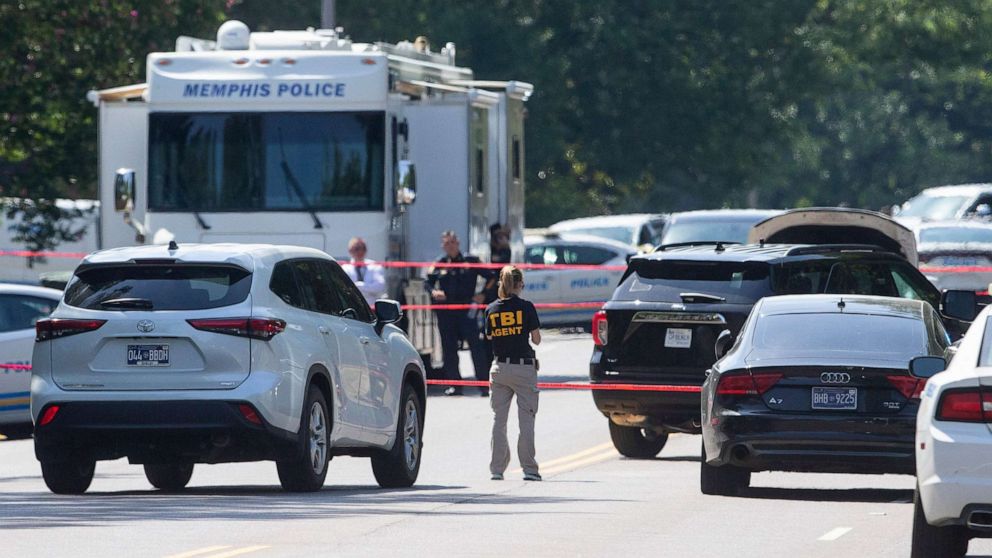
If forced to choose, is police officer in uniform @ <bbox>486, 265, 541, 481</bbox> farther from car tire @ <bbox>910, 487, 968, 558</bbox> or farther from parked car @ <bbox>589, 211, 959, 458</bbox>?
car tire @ <bbox>910, 487, 968, 558</bbox>

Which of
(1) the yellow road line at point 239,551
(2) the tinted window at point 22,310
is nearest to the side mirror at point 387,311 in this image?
(1) the yellow road line at point 239,551

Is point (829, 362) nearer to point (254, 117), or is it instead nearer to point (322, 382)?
point (322, 382)

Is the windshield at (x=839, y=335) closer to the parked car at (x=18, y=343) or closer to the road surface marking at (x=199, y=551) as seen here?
the road surface marking at (x=199, y=551)

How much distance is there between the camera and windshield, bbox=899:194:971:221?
154ft

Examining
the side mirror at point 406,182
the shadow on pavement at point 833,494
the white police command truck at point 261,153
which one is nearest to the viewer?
the shadow on pavement at point 833,494

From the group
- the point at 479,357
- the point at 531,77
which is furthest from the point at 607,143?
the point at 479,357

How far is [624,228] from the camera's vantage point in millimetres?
41750

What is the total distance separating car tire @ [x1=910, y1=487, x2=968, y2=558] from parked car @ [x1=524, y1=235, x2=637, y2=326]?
811 inches

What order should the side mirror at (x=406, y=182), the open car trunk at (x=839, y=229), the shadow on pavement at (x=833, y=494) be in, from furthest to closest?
1. the side mirror at (x=406, y=182)
2. the open car trunk at (x=839, y=229)
3. the shadow on pavement at (x=833, y=494)

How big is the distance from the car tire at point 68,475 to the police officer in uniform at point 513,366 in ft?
10.3

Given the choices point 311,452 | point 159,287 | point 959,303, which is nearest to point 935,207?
point 959,303

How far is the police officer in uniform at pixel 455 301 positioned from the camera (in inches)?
957

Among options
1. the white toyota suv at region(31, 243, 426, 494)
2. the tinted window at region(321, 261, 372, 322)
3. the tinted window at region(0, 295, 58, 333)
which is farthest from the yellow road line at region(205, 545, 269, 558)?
the tinted window at region(0, 295, 58, 333)

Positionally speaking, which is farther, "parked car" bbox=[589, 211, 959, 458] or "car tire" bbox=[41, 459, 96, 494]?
"parked car" bbox=[589, 211, 959, 458]
